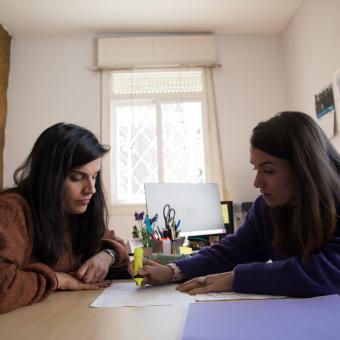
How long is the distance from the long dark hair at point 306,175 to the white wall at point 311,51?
4.90 feet

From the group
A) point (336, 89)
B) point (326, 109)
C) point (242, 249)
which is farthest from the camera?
point (326, 109)

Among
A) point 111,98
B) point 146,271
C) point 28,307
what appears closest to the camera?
point 28,307

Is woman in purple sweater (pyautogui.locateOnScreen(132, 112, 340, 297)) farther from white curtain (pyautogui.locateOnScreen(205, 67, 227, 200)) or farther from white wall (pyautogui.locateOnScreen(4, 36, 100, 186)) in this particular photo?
white wall (pyautogui.locateOnScreen(4, 36, 100, 186))

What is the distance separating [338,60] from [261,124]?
5.13ft

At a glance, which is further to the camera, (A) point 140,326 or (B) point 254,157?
(B) point 254,157

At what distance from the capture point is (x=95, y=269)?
35.9 inches

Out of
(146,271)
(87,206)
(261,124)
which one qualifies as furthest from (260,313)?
(87,206)

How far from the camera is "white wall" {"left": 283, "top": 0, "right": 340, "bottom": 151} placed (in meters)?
2.12

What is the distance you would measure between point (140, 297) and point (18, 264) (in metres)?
0.29

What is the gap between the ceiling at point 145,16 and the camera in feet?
8.39

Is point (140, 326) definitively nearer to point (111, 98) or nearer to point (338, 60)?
point (338, 60)

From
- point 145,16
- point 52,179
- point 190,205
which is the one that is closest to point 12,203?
point 52,179

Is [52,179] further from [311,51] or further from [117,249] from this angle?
[311,51]

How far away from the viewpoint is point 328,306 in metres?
0.56
